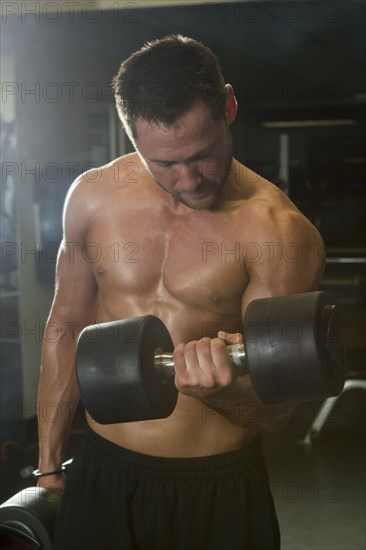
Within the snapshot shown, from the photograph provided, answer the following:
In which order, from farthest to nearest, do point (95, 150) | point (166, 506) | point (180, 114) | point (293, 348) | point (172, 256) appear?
point (95, 150)
point (172, 256)
point (166, 506)
point (180, 114)
point (293, 348)

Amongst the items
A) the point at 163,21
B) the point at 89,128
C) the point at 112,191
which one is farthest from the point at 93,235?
the point at 89,128

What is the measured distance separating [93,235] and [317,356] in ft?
2.15

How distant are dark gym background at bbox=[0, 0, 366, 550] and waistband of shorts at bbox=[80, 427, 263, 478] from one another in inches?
49.3

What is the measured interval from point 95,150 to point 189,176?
297cm

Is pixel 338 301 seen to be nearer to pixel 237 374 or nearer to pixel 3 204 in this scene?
pixel 3 204

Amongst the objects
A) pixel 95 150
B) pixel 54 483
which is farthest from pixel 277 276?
pixel 95 150

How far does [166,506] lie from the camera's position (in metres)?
1.39

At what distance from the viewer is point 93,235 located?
1.51 m

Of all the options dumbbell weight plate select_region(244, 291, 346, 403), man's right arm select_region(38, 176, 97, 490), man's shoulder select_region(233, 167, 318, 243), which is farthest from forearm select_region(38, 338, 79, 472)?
dumbbell weight plate select_region(244, 291, 346, 403)

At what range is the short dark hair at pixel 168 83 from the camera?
1293mm

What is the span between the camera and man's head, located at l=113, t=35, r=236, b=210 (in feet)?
4.24

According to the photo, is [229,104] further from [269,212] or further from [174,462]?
[174,462]

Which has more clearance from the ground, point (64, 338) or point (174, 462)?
point (64, 338)

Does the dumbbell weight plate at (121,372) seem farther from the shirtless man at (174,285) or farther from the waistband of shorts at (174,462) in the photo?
the waistband of shorts at (174,462)
